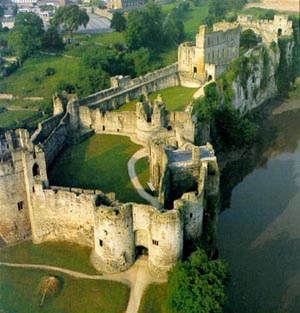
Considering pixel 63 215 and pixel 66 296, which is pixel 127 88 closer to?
pixel 63 215

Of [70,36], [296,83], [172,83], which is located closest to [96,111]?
[172,83]

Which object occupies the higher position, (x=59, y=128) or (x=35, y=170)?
(x=35, y=170)

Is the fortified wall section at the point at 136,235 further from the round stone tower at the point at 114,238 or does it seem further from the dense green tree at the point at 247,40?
the dense green tree at the point at 247,40

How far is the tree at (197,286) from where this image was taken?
28766 mm

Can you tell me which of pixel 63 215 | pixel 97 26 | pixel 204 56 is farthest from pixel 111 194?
pixel 97 26

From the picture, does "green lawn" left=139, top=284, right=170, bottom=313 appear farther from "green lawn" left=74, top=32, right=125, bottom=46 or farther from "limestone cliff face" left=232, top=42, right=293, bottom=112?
"green lawn" left=74, top=32, right=125, bottom=46

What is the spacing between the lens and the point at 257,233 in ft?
135

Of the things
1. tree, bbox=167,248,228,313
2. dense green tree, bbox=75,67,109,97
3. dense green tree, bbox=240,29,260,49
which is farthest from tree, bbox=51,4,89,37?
tree, bbox=167,248,228,313

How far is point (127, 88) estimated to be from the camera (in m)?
60.8

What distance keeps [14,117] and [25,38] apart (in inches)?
1057

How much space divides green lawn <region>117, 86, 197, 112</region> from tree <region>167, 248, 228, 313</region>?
27.4 metres

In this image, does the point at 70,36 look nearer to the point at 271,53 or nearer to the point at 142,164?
the point at 271,53

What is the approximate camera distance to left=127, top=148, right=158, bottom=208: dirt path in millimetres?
37269

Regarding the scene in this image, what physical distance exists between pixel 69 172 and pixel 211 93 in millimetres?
23452
